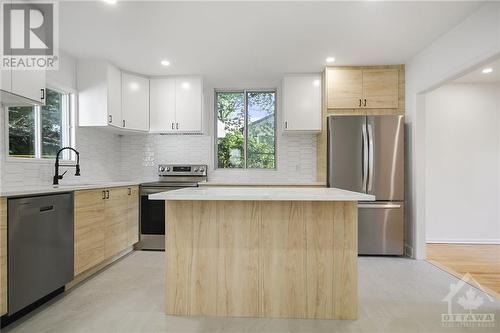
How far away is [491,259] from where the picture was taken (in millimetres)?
3494

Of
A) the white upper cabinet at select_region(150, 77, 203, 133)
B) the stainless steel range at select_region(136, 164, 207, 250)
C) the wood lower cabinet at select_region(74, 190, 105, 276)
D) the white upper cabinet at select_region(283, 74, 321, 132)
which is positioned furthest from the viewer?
the white upper cabinet at select_region(150, 77, 203, 133)

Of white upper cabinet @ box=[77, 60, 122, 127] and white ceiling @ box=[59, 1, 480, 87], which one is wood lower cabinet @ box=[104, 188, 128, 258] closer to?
white upper cabinet @ box=[77, 60, 122, 127]

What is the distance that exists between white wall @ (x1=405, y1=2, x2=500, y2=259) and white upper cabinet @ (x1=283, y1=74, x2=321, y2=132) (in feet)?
3.82

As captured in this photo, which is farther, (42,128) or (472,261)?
(472,261)

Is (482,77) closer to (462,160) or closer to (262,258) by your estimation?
(462,160)

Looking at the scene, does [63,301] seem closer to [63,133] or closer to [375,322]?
[63,133]

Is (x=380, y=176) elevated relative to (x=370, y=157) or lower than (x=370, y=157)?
lower

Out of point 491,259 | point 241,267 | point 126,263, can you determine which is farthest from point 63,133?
point 491,259

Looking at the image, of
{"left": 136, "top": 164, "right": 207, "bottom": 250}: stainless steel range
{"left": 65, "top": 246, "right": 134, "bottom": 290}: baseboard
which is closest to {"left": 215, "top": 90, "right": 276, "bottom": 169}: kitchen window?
{"left": 136, "top": 164, "right": 207, "bottom": 250}: stainless steel range

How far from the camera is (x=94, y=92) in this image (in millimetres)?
3666

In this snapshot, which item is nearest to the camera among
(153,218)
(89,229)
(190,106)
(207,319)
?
(207,319)

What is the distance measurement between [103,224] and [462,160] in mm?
5020

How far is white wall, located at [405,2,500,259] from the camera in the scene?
93.5 inches

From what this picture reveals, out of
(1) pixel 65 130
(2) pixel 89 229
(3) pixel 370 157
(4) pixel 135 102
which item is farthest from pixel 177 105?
(3) pixel 370 157
